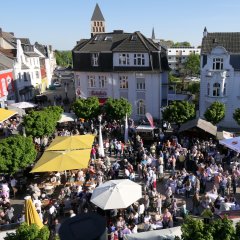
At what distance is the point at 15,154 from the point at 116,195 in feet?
22.5

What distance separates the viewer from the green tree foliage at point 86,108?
29938mm

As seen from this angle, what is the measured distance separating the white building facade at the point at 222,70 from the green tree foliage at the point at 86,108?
1280cm

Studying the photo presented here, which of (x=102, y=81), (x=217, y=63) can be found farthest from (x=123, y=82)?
(x=217, y=63)

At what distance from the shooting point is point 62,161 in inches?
710

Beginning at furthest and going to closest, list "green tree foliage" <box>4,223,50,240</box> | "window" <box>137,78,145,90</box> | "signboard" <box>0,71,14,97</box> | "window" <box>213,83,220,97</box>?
"signboard" <box>0,71,14,97</box>
"window" <box>137,78,145,90</box>
"window" <box>213,83,220,97</box>
"green tree foliage" <box>4,223,50,240</box>

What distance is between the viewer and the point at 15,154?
17.8 m

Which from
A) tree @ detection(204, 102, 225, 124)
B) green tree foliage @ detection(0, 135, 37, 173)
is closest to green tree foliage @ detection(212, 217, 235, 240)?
green tree foliage @ detection(0, 135, 37, 173)

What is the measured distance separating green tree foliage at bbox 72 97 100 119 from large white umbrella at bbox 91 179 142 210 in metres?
15.6

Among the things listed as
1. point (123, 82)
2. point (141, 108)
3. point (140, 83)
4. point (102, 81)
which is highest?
point (102, 81)

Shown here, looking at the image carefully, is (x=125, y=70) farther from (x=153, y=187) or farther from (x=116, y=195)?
(x=116, y=195)

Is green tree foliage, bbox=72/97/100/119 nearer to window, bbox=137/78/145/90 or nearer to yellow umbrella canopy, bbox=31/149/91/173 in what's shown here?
window, bbox=137/78/145/90

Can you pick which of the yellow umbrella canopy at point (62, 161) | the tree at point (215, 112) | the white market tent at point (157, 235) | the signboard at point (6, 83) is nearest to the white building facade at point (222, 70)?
the tree at point (215, 112)

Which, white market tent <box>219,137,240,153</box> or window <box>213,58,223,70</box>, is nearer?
white market tent <box>219,137,240,153</box>

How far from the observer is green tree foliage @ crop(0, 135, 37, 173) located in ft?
57.5
